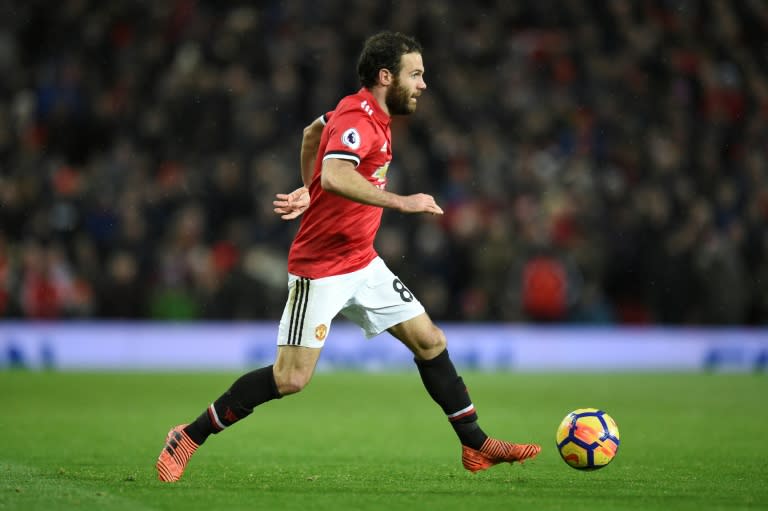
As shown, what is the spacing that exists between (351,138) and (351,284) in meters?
0.82

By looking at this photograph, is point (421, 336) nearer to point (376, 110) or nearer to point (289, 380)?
point (289, 380)

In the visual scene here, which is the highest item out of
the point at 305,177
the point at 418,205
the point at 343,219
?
the point at 305,177

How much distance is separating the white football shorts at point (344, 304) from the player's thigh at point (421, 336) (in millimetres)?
51

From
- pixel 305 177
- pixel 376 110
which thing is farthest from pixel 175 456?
pixel 376 110

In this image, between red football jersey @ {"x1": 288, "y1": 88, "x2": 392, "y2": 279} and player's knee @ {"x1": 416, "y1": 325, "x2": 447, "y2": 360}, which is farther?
player's knee @ {"x1": 416, "y1": 325, "x2": 447, "y2": 360}

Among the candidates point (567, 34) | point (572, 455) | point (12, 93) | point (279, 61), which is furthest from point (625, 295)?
point (572, 455)

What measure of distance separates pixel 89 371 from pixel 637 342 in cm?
773

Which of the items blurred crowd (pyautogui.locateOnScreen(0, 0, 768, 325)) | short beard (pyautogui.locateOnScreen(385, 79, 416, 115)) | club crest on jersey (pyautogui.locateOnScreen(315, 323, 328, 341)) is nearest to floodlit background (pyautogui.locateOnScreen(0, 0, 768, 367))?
blurred crowd (pyautogui.locateOnScreen(0, 0, 768, 325))

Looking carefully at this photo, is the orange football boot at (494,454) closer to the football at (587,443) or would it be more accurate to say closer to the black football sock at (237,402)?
the football at (587,443)

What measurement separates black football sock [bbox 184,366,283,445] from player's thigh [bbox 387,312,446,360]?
2.43ft

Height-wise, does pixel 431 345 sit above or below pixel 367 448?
above

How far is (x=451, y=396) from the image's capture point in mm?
6801

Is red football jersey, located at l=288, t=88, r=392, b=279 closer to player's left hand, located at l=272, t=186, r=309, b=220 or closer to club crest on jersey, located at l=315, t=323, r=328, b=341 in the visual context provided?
player's left hand, located at l=272, t=186, r=309, b=220

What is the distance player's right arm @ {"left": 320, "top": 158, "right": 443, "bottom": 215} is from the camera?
19.8 ft
